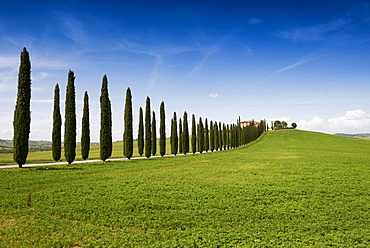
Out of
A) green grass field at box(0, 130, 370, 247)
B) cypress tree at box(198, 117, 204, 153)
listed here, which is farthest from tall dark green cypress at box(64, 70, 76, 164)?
cypress tree at box(198, 117, 204, 153)

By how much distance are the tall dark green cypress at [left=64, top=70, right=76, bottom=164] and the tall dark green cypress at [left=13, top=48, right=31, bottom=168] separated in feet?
16.7

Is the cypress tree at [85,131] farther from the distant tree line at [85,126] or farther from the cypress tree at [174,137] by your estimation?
the cypress tree at [174,137]

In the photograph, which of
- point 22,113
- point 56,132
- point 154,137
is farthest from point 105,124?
point 154,137

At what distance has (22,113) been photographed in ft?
73.3

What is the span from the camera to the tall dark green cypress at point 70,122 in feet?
89.5

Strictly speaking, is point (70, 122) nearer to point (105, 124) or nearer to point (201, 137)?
point (105, 124)

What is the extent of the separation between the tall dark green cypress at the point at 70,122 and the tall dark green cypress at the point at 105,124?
13.5ft

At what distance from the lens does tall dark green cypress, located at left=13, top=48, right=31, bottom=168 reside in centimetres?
2188

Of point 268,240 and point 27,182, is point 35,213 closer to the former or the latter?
point 27,182

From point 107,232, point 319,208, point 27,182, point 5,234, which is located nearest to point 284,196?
point 319,208

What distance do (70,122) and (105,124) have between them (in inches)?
188

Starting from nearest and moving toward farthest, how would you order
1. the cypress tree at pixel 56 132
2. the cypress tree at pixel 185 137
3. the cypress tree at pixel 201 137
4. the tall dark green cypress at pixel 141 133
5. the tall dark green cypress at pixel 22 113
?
the tall dark green cypress at pixel 22 113, the cypress tree at pixel 56 132, the tall dark green cypress at pixel 141 133, the cypress tree at pixel 185 137, the cypress tree at pixel 201 137

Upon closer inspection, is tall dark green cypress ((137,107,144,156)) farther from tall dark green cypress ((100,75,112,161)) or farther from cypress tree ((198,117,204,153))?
cypress tree ((198,117,204,153))

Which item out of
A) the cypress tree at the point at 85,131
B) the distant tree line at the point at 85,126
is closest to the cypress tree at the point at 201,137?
the distant tree line at the point at 85,126
